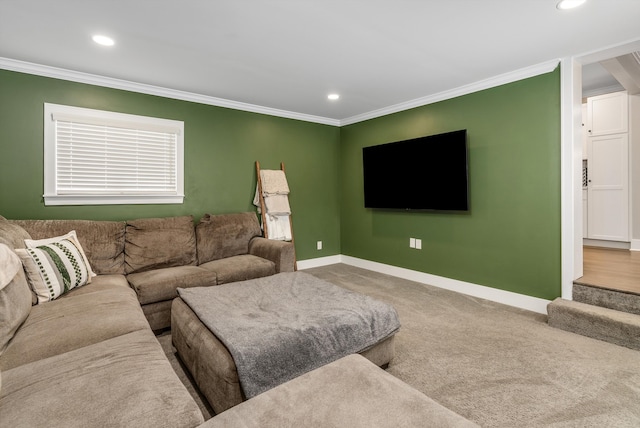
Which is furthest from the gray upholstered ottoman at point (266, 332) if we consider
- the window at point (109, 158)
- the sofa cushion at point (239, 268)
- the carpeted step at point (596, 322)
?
the window at point (109, 158)

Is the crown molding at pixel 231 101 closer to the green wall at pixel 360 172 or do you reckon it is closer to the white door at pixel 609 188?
the green wall at pixel 360 172

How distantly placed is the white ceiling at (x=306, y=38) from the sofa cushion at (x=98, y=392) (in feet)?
6.85

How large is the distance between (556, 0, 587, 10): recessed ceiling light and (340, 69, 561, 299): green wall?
105 centimetres

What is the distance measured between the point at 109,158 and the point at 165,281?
5.28ft

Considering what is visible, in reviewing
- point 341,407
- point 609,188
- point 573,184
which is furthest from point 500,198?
point 341,407

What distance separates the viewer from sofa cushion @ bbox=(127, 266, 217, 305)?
8.46 feet

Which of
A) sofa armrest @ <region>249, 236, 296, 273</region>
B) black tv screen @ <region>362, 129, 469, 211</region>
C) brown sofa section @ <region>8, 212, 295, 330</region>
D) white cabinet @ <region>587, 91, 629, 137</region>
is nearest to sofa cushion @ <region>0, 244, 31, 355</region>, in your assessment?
brown sofa section @ <region>8, 212, 295, 330</region>

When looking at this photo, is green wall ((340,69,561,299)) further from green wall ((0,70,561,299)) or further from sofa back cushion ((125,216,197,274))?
sofa back cushion ((125,216,197,274))

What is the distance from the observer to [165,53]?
104 inches

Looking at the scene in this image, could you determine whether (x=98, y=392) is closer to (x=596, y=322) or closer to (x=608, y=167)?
(x=596, y=322)

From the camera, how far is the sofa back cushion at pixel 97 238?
2.70m

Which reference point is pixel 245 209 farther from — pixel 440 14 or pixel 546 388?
pixel 546 388

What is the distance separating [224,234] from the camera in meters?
3.63

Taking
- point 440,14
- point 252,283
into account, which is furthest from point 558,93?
point 252,283
